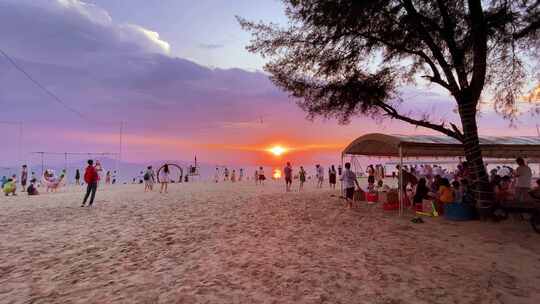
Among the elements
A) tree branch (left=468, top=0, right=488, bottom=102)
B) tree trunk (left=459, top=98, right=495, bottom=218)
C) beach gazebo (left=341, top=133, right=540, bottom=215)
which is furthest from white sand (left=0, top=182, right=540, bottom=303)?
tree branch (left=468, top=0, right=488, bottom=102)

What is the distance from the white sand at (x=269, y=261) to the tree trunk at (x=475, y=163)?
81cm

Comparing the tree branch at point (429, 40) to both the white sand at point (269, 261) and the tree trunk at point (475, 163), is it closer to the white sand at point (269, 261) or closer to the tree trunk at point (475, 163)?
the tree trunk at point (475, 163)

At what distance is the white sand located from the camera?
4770mm

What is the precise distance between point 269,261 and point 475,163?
7.72 metres

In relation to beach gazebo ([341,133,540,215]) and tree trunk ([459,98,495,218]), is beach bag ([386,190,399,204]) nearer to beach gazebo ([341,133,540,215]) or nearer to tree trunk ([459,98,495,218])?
beach gazebo ([341,133,540,215])

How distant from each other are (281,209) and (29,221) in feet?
30.8

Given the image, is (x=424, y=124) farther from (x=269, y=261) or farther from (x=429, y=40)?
(x=269, y=261)

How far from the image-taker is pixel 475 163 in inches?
390

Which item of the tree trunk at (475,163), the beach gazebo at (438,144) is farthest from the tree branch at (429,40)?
the beach gazebo at (438,144)

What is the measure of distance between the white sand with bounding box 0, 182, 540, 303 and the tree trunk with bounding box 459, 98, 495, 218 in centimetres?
81

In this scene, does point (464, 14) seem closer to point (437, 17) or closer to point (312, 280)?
point (437, 17)

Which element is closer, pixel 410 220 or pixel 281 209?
pixel 410 220

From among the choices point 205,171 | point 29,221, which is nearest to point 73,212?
point 29,221

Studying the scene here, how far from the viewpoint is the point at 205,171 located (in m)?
54.2
